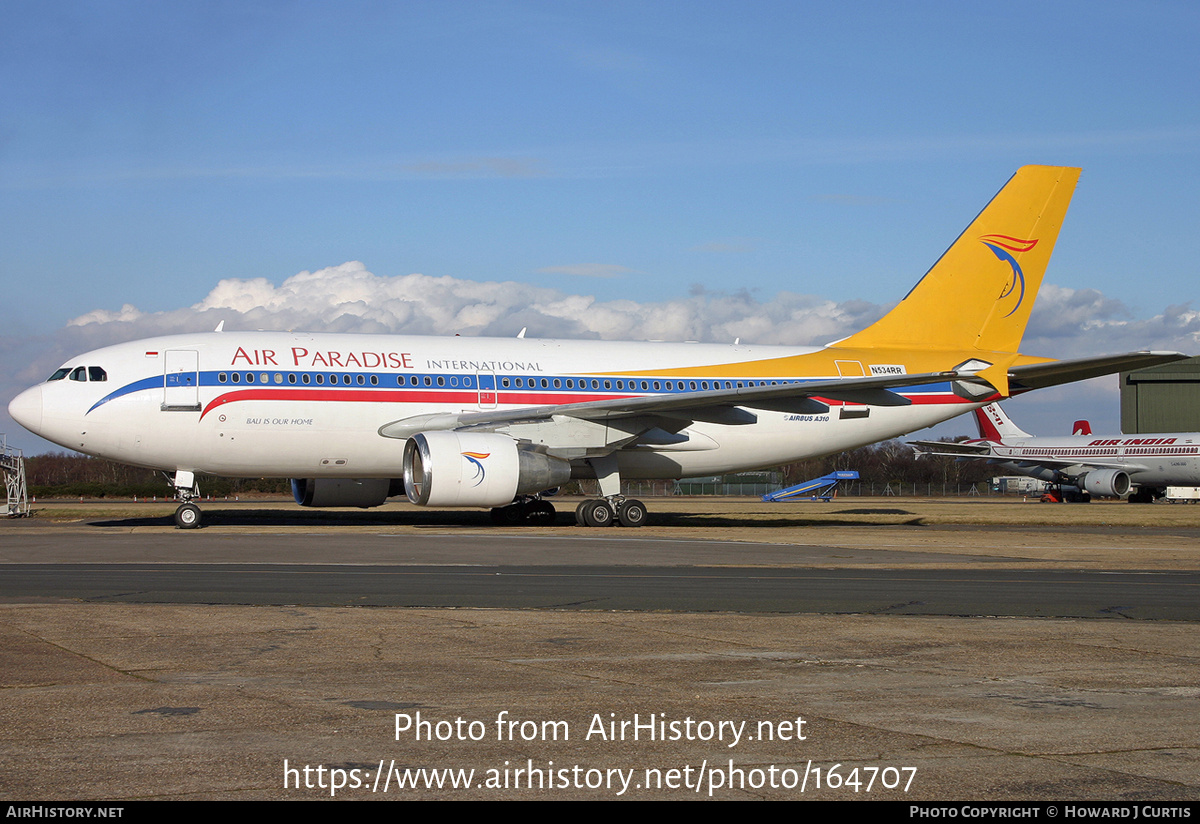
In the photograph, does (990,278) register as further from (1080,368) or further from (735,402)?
(735,402)

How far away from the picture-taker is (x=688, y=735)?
4.96 metres

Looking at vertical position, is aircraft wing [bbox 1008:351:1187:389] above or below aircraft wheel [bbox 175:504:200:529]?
above

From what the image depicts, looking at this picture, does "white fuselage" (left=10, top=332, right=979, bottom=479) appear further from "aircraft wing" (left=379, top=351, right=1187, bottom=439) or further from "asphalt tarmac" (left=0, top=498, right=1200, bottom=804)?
"asphalt tarmac" (left=0, top=498, right=1200, bottom=804)

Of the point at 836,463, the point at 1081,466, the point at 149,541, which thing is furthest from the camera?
the point at 836,463

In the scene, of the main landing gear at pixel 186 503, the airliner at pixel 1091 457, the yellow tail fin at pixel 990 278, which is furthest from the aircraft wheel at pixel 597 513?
the airliner at pixel 1091 457

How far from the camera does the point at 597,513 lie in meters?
24.1

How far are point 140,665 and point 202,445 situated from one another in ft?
55.1

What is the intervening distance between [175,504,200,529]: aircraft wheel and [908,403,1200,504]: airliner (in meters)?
42.7

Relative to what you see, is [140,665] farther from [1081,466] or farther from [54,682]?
[1081,466]

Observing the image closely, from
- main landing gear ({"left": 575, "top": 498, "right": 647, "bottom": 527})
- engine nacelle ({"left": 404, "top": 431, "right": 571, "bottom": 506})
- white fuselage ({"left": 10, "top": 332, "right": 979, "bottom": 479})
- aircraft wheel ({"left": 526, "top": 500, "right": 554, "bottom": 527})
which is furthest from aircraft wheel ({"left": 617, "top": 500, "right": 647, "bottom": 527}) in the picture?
engine nacelle ({"left": 404, "top": 431, "right": 571, "bottom": 506})

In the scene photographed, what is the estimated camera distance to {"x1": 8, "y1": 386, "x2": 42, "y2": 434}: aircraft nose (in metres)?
22.1

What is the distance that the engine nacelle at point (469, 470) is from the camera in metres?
20.8

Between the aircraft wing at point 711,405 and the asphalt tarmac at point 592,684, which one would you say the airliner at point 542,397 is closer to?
the aircraft wing at point 711,405

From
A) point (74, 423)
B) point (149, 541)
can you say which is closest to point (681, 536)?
point (149, 541)
